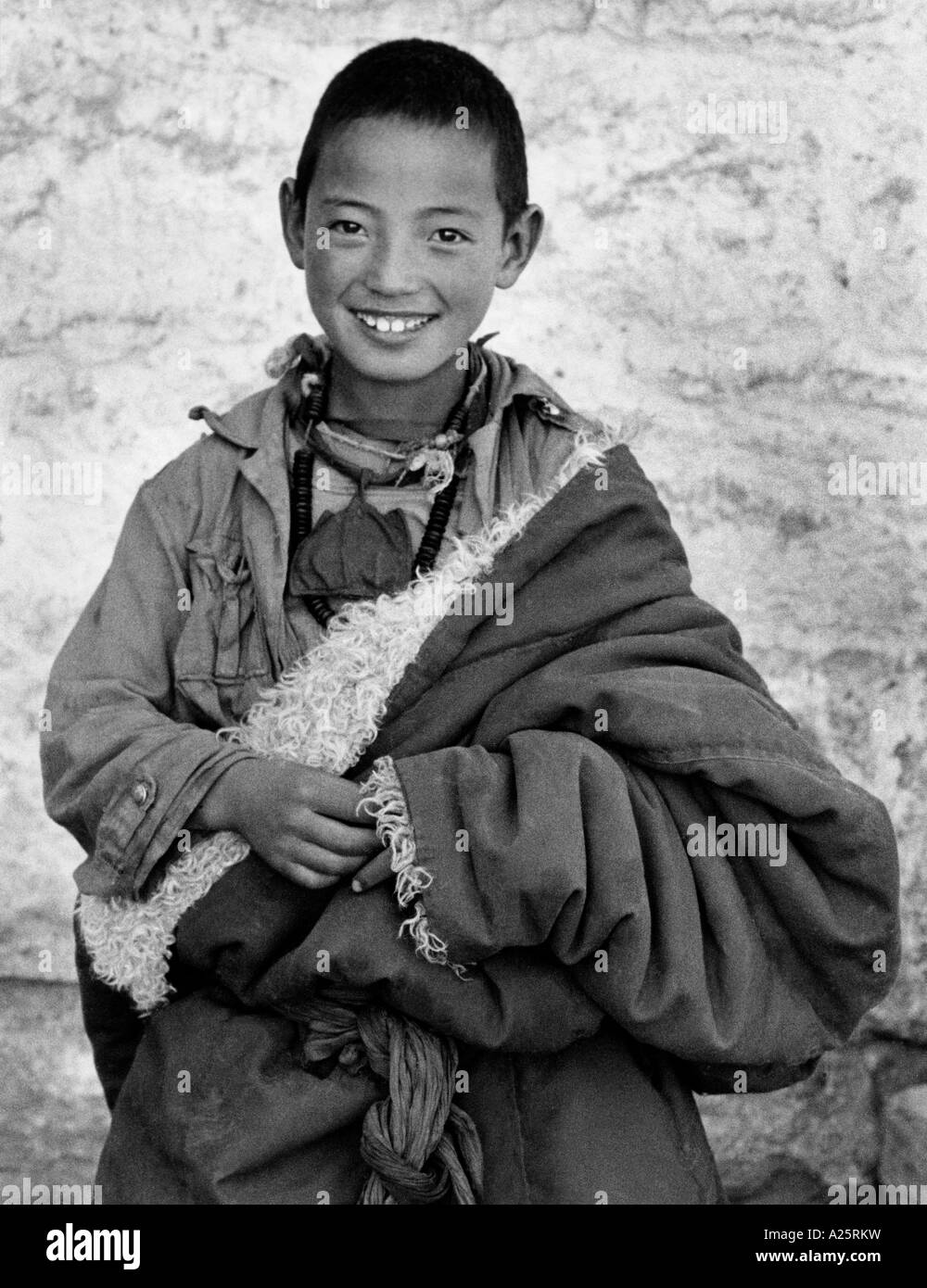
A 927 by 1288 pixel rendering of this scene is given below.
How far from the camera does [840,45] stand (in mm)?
3160

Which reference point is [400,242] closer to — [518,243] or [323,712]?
[518,243]

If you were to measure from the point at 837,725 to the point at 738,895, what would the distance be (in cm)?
108

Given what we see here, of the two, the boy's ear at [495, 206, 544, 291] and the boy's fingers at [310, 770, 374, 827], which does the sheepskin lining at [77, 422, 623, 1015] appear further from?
the boy's ear at [495, 206, 544, 291]

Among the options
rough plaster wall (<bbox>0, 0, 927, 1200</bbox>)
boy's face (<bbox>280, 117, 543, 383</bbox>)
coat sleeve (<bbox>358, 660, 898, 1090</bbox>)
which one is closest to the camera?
coat sleeve (<bbox>358, 660, 898, 1090</bbox>)

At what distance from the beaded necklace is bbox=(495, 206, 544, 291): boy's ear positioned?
0.48ft

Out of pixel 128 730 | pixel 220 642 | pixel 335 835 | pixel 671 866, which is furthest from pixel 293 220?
pixel 671 866

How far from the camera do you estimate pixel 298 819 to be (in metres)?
2.15

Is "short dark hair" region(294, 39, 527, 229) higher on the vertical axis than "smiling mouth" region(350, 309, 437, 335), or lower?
higher

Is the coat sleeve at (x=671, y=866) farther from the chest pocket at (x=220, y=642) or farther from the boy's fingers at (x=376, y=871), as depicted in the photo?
the chest pocket at (x=220, y=642)

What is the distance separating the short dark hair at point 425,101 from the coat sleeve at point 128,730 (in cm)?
45

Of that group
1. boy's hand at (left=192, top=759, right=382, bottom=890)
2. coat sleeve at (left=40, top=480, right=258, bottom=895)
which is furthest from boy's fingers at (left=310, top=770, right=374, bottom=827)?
coat sleeve at (left=40, top=480, right=258, bottom=895)

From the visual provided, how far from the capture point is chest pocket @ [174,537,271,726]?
2.34 m

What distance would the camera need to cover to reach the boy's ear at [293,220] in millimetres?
2436

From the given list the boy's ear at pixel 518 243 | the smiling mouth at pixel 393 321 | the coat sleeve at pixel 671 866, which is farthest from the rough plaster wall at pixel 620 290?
the coat sleeve at pixel 671 866
